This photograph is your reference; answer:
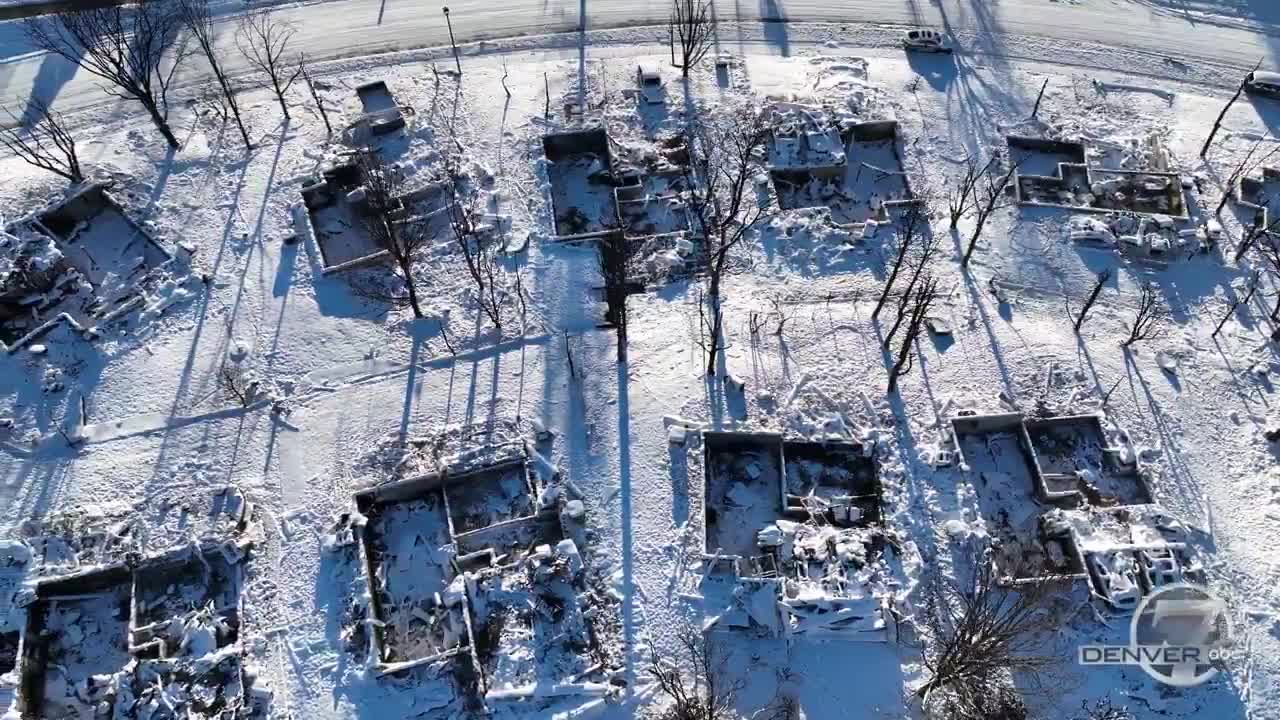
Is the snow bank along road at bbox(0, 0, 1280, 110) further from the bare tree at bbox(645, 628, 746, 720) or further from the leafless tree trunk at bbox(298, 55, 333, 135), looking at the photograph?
the bare tree at bbox(645, 628, 746, 720)

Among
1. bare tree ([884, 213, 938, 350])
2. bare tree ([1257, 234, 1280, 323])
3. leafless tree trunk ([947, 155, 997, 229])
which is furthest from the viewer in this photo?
leafless tree trunk ([947, 155, 997, 229])

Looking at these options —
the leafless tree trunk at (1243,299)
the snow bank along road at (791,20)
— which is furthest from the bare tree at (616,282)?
the leafless tree trunk at (1243,299)

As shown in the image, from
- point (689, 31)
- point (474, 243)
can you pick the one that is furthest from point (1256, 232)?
point (474, 243)

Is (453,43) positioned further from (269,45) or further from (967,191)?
(967,191)

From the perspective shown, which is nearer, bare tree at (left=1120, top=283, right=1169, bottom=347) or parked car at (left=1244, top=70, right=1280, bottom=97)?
bare tree at (left=1120, top=283, right=1169, bottom=347)

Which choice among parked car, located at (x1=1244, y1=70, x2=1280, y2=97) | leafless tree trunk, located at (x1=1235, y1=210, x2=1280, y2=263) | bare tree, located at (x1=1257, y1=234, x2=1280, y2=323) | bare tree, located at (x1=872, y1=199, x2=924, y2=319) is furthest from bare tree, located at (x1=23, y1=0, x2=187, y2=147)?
parked car, located at (x1=1244, y1=70, x2=1280, y2=97)
